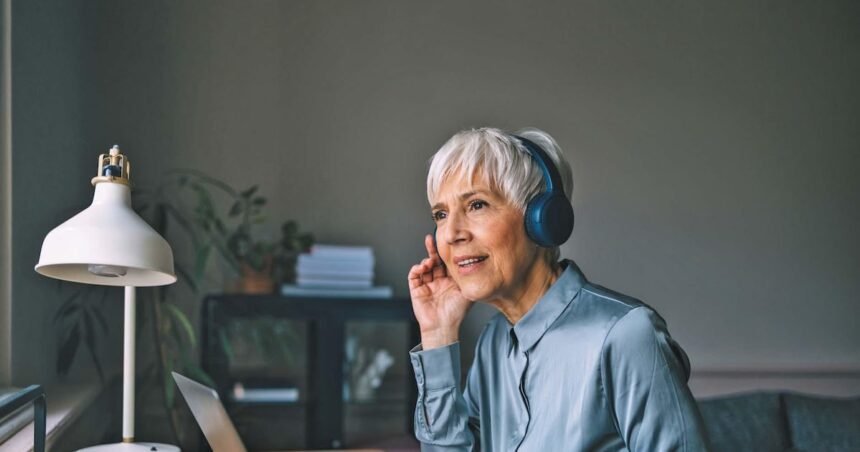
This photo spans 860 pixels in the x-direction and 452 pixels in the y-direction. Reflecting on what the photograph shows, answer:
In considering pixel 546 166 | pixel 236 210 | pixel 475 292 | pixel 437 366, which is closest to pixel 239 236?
pixel 236 210

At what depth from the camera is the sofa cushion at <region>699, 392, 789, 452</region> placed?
9.80ft

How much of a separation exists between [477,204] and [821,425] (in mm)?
2122

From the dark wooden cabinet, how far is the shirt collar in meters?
1.35

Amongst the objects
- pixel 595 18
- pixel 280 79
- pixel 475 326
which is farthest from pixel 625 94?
pixel 280 79

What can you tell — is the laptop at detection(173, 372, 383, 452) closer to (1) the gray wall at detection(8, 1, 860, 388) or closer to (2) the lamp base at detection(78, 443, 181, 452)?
(2) the lamp base at detection(78, 443, 181, 452)

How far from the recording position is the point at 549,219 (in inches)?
61.7

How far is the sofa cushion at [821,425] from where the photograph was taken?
308 cm

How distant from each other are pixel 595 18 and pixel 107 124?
1990mm

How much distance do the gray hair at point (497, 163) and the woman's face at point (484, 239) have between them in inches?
0.7

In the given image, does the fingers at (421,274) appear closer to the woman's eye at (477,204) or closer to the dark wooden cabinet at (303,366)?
the woman's eye at (477,204)

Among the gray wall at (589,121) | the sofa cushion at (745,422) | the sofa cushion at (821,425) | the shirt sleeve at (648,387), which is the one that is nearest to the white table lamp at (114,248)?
the shirt sleeve at (648,387)

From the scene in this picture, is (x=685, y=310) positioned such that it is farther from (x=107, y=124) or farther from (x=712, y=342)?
(x=107, y=124)

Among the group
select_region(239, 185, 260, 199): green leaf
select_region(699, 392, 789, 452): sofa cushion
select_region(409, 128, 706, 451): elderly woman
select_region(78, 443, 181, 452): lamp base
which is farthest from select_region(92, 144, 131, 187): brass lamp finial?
select_region(699, 392, 789, 452): sofa cushion

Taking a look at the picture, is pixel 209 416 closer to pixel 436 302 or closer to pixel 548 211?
pixel 436 302
